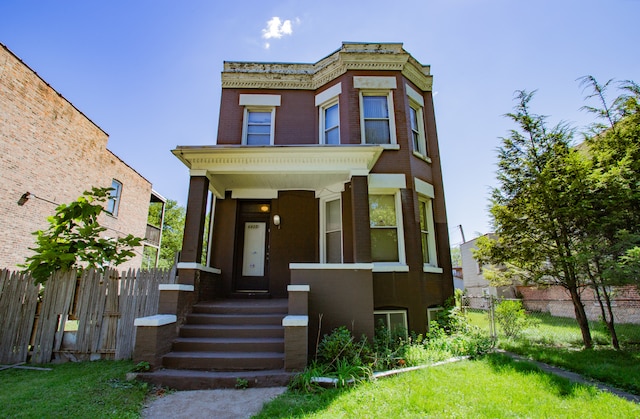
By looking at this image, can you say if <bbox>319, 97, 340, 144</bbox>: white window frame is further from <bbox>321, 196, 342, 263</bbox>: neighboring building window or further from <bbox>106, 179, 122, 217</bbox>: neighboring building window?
<bbox>106, 179, 122, 217</bbox>: neighboring building window

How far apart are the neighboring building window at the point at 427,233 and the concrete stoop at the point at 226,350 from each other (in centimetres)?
395

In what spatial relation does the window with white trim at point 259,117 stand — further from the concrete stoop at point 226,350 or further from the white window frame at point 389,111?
the concrete stoop at point 226,350

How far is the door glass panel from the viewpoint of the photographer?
7.88 meters

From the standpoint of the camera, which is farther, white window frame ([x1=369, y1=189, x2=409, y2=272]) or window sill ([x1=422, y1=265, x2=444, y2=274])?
window sill ([x1=422, y1=265, x2=444, y2=274])

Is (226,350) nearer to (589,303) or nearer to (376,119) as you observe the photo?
(376,119)

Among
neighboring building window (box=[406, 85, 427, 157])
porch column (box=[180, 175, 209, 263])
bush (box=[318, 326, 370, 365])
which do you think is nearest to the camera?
bush (box=[318, 326, 370, 365])

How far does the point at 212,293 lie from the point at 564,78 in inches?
415

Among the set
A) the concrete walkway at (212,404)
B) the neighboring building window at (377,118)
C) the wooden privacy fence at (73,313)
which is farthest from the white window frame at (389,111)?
the concrete walkway at (212,404)

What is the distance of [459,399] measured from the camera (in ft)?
12.0

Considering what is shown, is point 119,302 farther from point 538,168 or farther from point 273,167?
point 538,168

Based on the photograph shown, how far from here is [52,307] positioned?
230 inches

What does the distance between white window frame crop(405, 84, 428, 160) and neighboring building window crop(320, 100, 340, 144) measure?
2.09m

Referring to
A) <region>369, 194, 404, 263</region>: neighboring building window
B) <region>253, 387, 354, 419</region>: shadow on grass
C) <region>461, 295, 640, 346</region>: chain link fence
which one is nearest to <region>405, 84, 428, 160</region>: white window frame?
<region>369, 194, 404, 263</region>: neighboring building window

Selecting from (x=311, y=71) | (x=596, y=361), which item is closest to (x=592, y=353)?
(x=596, y=361)
